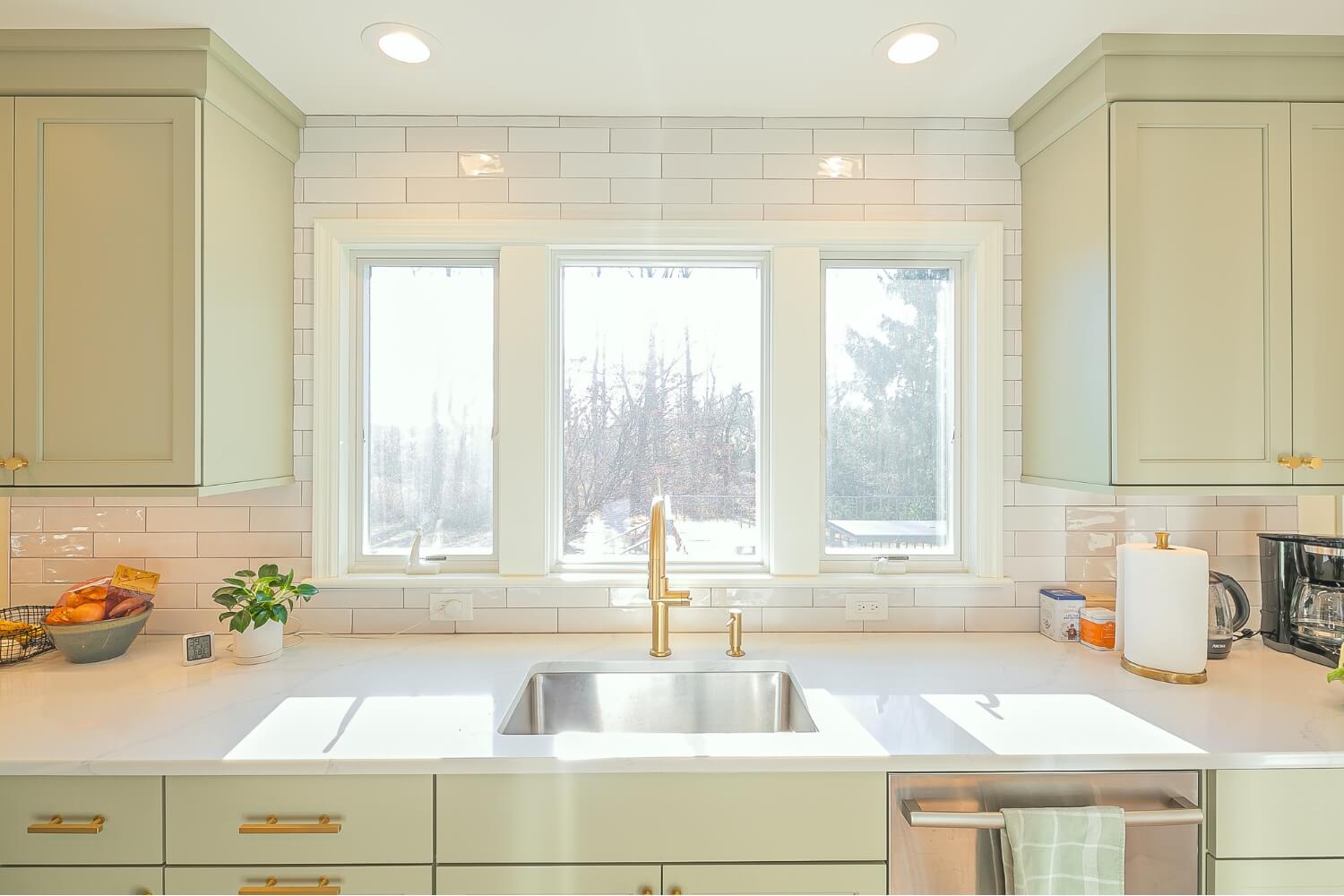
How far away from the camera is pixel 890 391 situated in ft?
6.93

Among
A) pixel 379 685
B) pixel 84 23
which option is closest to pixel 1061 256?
pixel 379 685

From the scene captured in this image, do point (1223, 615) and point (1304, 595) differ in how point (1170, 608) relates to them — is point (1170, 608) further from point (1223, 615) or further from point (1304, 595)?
point (1304, 595)

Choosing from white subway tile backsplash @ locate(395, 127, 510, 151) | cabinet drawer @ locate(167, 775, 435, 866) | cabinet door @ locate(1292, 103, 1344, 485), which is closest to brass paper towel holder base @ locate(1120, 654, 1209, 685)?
cabinet door @ locate(1292, 103, 1344, 485)

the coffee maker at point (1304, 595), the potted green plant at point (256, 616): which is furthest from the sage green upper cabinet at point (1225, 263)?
the potted green plant at point (256, 616)

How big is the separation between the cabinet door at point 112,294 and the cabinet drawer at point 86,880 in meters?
0.80

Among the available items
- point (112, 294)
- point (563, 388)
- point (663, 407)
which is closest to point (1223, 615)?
point (663, 407)

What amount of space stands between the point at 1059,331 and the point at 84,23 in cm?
255

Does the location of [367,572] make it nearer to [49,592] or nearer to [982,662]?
[49,592]

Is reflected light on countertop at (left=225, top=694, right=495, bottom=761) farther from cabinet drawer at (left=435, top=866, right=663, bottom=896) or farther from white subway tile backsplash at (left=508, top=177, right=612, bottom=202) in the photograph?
white subway tile backsplash at (left=508, top=177, right=612, bottom=202)

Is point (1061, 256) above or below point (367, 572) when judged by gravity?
above

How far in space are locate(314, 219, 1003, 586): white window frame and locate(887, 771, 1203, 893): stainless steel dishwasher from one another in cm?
79

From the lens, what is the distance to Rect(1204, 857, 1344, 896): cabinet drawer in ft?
4.19

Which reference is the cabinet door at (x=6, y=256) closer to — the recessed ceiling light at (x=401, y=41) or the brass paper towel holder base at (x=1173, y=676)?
the recessed ceiling light at (x=401, y=41)

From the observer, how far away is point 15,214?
1586 mm
